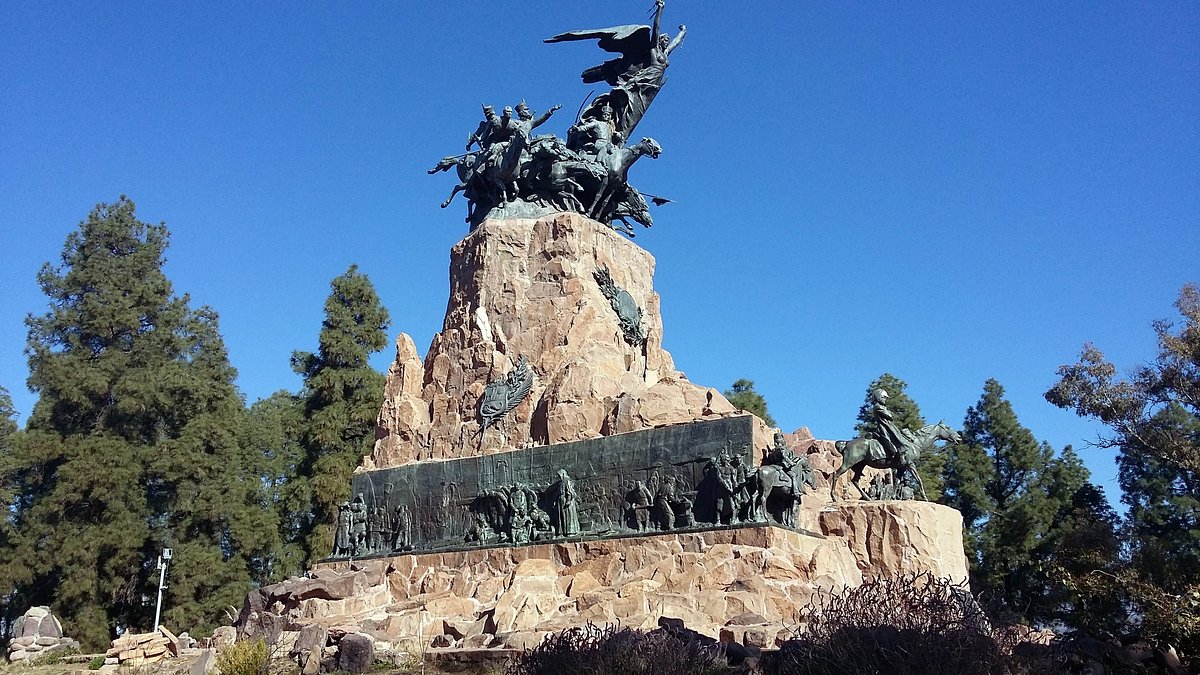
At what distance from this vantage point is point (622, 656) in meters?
9.19

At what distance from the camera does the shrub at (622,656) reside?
29.7 ft

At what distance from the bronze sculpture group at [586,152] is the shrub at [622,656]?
1727 centimetres

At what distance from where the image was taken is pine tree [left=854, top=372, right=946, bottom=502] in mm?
38844

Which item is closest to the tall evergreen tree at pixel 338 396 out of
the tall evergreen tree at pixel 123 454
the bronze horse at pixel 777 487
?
the tall evergreen tree at pixel 123 454

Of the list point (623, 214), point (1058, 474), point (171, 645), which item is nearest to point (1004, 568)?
point (1058, 474)

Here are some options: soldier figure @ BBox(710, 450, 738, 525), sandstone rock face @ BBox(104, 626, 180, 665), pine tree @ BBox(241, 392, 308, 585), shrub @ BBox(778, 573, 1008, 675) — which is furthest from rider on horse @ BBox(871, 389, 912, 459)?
pine tree @ BBox(241, 392, 308, 585)

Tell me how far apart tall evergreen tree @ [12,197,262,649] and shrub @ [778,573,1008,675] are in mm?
27928

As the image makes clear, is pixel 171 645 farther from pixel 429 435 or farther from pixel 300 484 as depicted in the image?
pixel 300 484

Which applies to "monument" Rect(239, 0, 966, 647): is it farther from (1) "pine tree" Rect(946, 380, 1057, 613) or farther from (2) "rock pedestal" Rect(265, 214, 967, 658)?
(1) "pine tree" Rect(946, 380, 1057, 613)

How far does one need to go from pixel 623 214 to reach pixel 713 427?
987cm

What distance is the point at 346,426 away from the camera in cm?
3531

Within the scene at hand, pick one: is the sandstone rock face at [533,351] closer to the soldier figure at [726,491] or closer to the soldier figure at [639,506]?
the soldier figure at [639,506]

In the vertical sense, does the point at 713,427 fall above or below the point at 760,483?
above

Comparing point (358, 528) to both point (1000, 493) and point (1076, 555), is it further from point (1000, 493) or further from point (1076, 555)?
point (1000, 493)
